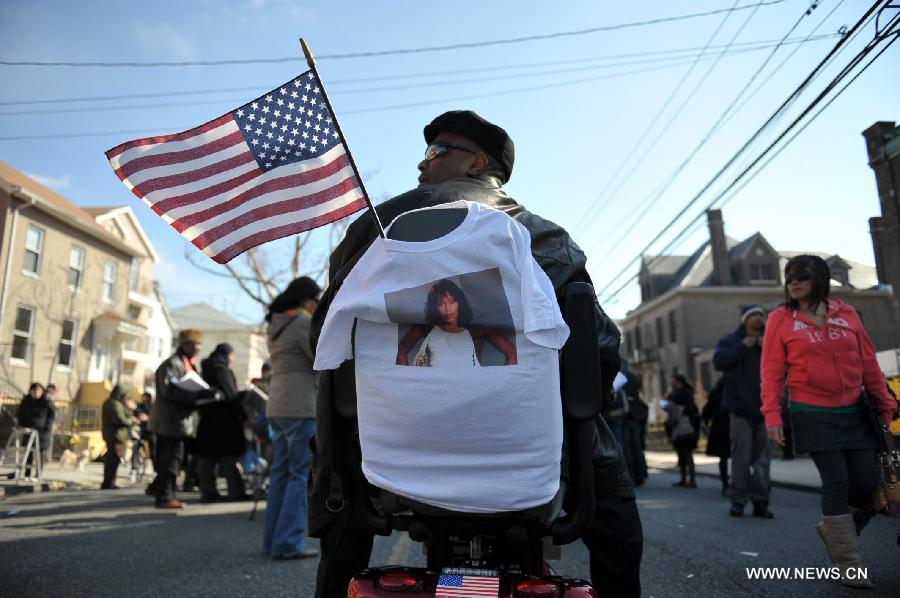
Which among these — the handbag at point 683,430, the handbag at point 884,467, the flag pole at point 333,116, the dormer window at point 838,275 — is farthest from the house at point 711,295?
the flag pole at point 333,116

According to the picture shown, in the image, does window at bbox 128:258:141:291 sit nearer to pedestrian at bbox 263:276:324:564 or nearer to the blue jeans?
pedestrian at bbox 263:276:324:564

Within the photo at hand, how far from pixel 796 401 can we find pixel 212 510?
6440 millimetres

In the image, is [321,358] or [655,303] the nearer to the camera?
[321,358]

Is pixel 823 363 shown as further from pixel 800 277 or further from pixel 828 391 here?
pixel 800 277

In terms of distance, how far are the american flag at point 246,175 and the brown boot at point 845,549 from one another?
323 centimetres

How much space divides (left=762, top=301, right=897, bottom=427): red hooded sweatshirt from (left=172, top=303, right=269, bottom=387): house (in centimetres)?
5466

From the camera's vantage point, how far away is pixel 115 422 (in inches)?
454

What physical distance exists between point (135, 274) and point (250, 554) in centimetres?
3328

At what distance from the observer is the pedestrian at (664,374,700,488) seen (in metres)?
10.0

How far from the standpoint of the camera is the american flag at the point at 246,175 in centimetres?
217

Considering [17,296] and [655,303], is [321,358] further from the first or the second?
[655,303]

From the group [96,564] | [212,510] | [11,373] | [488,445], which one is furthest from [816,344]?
[11,373]

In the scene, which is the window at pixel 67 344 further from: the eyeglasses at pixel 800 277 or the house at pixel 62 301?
the eyeglasses at pixel 800 277

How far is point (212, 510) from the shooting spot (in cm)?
749
